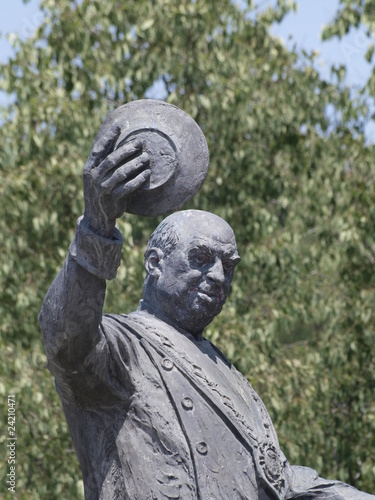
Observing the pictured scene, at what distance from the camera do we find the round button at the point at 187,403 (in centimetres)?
559

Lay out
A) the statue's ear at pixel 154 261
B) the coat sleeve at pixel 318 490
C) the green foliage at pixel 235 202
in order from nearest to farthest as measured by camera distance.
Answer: the coat sleeve at pixel 318 490, the statue's ear at pixel 154 261, the green foliage at pixel 235 202

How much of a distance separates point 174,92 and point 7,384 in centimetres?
335

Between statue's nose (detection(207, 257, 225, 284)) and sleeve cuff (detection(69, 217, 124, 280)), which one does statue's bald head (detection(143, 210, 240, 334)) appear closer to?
statue's nose (detection(207, 257, 225, 284))

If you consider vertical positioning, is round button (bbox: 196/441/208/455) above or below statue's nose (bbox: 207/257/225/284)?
below

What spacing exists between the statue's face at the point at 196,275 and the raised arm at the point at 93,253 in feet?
2.22

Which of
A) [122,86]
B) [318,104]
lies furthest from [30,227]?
[318,104]

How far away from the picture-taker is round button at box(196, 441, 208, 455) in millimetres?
5518

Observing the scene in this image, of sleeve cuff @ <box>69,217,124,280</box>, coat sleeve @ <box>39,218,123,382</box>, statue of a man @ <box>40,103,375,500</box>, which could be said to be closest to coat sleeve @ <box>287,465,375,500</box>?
statue of a man @ <box>40,103,375,500</box>

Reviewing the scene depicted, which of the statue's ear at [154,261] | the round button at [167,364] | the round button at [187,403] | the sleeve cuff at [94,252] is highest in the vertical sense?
the statue's ear at [154,261]

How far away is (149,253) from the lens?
605 centimetres

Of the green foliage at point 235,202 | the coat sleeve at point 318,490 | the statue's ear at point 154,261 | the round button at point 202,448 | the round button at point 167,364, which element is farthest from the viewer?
the green foliage at point 235,202

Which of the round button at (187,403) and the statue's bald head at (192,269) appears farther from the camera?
the statue's bald head at (192,269)

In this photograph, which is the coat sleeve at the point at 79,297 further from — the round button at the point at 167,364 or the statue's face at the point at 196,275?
the statue's face at the point at 196,275

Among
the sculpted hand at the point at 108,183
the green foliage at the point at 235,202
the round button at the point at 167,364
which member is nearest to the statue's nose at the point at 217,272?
the round button at the point at 167,364
